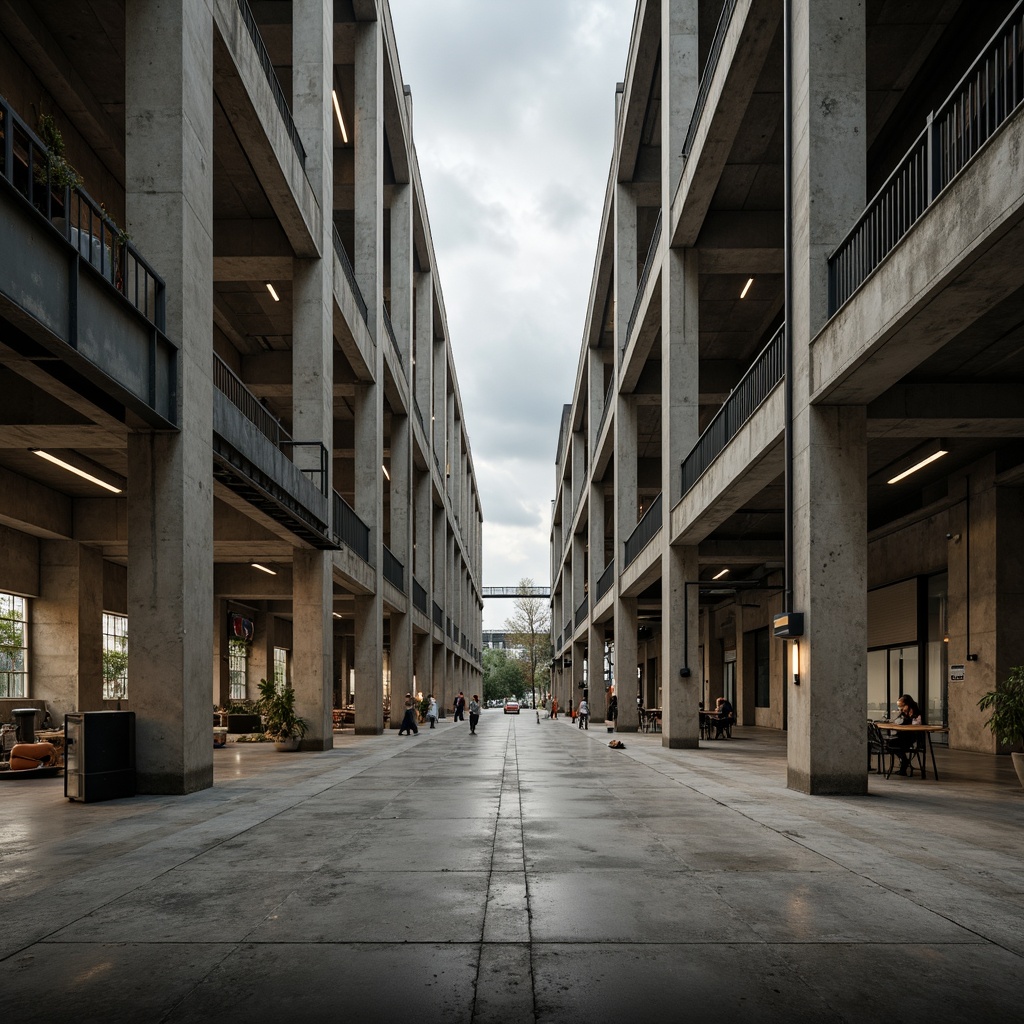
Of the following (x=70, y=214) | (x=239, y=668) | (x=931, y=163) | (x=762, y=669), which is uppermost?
(x=931, y=163)

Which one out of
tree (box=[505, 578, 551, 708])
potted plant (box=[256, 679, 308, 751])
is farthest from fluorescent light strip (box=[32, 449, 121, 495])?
tree (box=[505, 578, 551, 708])

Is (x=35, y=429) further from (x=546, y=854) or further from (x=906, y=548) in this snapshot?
(x=906, y=548)

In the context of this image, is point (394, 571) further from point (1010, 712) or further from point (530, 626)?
point (530, 626)

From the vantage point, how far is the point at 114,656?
31.2m

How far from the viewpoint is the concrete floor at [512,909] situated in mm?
5109

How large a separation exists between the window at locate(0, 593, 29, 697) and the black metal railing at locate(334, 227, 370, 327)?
42.4 feet

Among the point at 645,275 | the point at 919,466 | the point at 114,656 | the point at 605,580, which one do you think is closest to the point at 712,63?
the point at 645,275

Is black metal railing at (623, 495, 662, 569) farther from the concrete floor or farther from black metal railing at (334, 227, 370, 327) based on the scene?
the concrete floor

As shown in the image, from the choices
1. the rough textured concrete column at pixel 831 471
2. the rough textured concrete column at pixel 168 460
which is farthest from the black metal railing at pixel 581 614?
the rough textured concrete column at pixel 168 460

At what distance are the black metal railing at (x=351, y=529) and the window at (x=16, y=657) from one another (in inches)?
345

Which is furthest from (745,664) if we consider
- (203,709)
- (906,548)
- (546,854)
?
(546,854)

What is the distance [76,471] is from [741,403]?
1495 centimetres

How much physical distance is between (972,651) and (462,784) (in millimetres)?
13507

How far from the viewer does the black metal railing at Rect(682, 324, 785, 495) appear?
54.2ft
